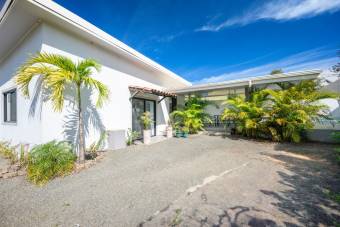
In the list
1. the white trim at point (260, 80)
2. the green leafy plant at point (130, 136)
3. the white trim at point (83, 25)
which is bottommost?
the green leafy plant at point (130, 136)

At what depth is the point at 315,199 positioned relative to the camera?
2.57m

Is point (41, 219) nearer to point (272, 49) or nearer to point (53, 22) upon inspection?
point (53, 22)

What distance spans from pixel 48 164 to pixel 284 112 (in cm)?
868

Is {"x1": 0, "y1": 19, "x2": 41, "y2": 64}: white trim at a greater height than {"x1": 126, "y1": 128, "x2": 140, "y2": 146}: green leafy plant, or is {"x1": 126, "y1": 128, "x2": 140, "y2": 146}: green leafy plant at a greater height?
{"x1": 0, "y1": 19, "x2": 41, "y2": 64}: white trim

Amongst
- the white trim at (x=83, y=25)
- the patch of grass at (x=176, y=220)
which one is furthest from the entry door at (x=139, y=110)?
the patch of grass at (x=176, y=220)

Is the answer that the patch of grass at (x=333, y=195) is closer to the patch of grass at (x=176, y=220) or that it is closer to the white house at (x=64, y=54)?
the patch of grass at (x=176, y=220)

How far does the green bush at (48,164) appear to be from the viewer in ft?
12.3

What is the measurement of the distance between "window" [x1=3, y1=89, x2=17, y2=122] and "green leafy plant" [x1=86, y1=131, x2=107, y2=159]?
3.72 m

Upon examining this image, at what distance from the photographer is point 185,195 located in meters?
2.87

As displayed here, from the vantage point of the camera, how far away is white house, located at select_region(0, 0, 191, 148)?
479 centimetres

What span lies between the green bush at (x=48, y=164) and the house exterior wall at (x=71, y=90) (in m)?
0.95

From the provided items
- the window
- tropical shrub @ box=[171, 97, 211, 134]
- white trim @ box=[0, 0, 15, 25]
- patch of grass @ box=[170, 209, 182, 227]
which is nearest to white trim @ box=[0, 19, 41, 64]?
white trim @ box=[0, 0, 15, 25]

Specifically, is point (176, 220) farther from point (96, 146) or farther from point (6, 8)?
point (6, 8)

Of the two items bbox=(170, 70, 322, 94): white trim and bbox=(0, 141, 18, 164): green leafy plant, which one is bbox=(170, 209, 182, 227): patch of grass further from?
bbox=(170, 70, 322, 94): white trim
